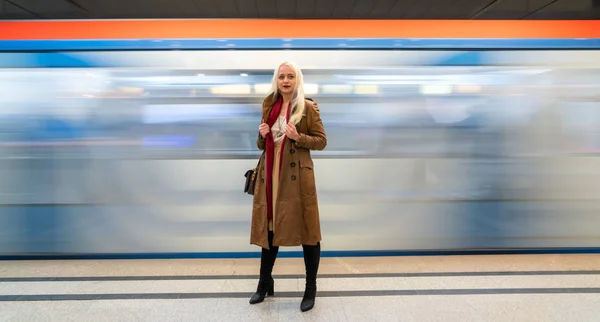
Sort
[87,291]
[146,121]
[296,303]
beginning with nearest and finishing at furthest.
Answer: [296,303] → [87,291] → [146,121]

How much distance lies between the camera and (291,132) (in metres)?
2.18

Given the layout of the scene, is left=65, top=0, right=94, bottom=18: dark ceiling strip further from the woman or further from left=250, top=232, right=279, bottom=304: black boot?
left=250, top=232, right=279, bottom=304: black boot

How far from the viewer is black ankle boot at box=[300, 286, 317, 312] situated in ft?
7.56

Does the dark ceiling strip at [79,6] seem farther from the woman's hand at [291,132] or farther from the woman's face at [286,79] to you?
the woman's hand at [291,132]

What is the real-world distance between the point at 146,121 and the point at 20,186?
116cm

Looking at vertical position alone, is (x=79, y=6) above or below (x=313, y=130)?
above

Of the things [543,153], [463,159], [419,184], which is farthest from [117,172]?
[543,153]

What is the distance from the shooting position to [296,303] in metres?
2.43

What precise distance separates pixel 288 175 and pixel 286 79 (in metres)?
0.55

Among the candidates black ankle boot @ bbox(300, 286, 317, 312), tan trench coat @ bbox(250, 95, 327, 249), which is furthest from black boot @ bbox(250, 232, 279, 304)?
black ankle boot @ bbox(300, 286, 317, 312)

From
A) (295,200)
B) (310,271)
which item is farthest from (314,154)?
(310,271)

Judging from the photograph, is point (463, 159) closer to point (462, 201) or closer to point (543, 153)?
point (462, 201)

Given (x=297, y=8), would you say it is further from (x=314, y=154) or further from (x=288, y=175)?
(x=288, y=175)

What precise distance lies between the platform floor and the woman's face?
51.5 inches
